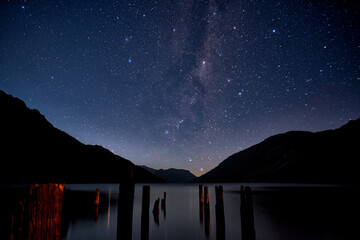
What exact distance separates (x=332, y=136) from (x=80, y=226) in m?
169

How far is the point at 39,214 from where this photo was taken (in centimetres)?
221

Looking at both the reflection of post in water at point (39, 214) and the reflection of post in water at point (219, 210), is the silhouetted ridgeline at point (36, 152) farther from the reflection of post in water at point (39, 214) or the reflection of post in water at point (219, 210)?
the reflection of post in water at point (39, 214)

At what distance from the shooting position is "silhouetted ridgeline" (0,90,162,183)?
8594 centimetres

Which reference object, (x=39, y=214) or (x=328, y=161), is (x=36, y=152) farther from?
(x=328, y=161)

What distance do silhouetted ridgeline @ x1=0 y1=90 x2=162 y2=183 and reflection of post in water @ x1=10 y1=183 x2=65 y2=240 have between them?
102 m

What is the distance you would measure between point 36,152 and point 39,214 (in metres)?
126

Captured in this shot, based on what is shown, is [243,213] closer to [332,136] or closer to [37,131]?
[37,131]

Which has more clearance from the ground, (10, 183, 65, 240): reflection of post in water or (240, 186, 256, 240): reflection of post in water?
(10, 183, 65, 240): reflection of post in water

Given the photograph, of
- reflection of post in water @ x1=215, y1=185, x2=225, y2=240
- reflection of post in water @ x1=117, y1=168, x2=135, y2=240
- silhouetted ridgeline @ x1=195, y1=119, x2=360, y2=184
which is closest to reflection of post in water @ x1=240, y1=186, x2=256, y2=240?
reflection of post in water @ x1=215, y1=185, x2=225, y2=240

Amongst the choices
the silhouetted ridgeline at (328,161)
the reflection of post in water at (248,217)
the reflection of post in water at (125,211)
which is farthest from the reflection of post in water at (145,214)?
the silhouetted ridgeline at (328,161)

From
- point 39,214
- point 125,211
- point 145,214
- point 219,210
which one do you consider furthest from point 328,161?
point 39,214

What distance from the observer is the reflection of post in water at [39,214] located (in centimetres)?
204

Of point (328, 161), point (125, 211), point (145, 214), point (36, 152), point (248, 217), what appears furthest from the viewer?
point (328, 161)

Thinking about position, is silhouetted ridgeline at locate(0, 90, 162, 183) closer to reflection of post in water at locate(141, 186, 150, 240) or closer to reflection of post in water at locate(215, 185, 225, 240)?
reflection of post in water at locate(215, 185, 225, 240)
